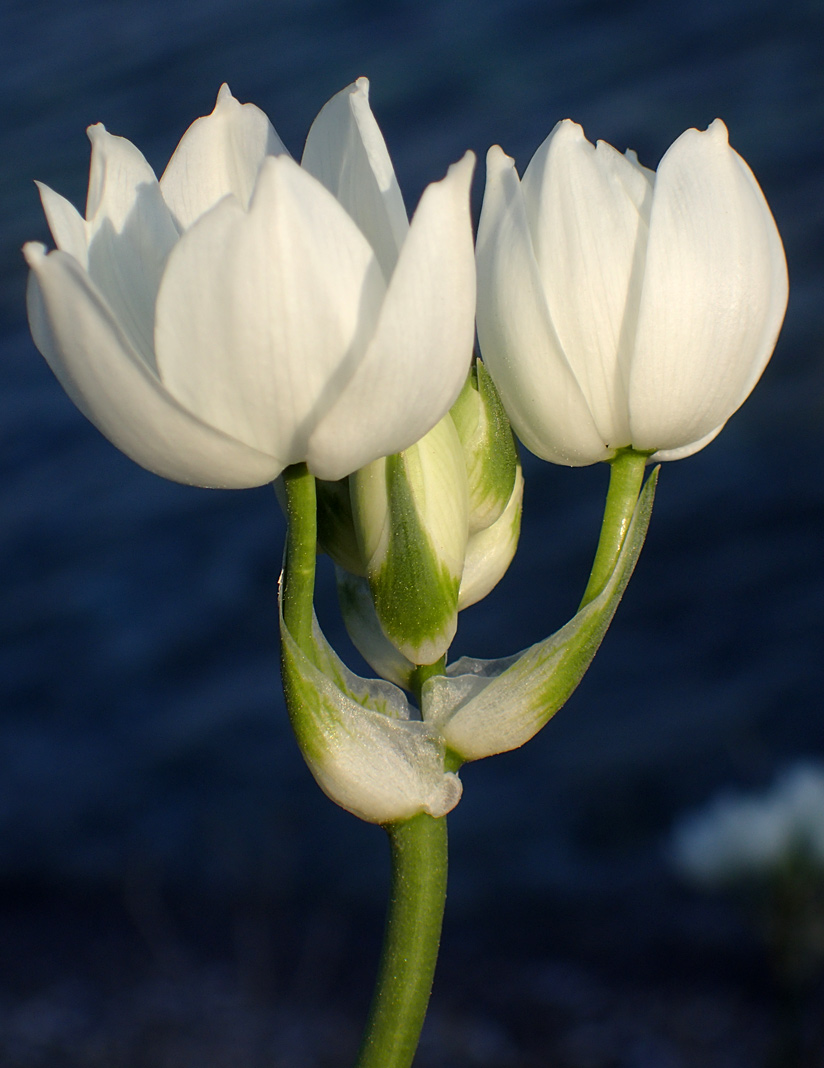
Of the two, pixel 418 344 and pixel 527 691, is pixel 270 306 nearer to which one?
pixel 418 344

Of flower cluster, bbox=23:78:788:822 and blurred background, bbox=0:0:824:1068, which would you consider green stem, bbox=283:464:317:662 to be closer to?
flower cluster, bbox=23:78:788:822

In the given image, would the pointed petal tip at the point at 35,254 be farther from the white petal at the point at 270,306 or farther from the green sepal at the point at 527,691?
the green sepal at the point at 527,691

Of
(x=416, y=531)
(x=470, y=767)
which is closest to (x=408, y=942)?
(x=416, y=531)

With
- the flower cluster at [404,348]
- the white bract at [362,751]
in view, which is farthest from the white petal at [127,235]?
the white bract at [362,751]

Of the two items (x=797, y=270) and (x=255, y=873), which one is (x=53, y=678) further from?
(x=797, y=270)

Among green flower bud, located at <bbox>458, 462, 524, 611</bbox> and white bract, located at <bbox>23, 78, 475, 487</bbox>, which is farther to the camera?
green flower bud, located at <bbox>458, 462, 524, 611</bbox>

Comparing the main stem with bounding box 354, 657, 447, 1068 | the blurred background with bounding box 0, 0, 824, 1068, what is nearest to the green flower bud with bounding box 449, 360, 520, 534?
the main stem with bounding box 354, 657, 447, 1068
